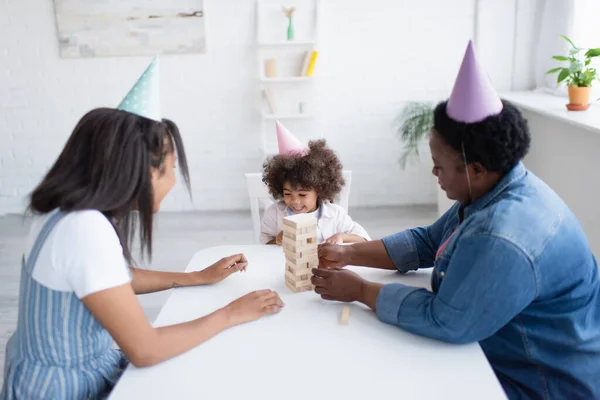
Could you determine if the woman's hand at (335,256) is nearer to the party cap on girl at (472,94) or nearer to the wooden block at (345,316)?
the wooden block at (345,316)

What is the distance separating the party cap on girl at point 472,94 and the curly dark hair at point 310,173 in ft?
3.11

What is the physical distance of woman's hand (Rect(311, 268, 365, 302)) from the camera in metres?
1.29

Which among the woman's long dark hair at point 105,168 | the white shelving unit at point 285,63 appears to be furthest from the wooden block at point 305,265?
the white shelving unit at point 285,63

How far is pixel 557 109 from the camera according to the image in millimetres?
3150

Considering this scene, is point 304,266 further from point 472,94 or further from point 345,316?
point 472,94

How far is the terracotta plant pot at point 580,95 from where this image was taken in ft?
9.78

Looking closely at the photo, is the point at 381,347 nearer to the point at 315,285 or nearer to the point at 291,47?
the point at 315,285

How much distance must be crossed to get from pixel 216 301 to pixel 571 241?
0.80 meters

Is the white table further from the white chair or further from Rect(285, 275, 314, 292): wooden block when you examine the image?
the white chair

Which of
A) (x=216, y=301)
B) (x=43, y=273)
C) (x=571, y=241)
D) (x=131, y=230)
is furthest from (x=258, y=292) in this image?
(x=571, y=241)

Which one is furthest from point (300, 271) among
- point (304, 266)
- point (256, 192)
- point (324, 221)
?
point (256, 192)

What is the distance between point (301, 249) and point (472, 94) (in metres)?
0.53

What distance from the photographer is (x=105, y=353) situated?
124 cm

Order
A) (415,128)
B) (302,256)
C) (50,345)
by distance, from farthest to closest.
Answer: (415,128) < (302,256) < (50,345)
